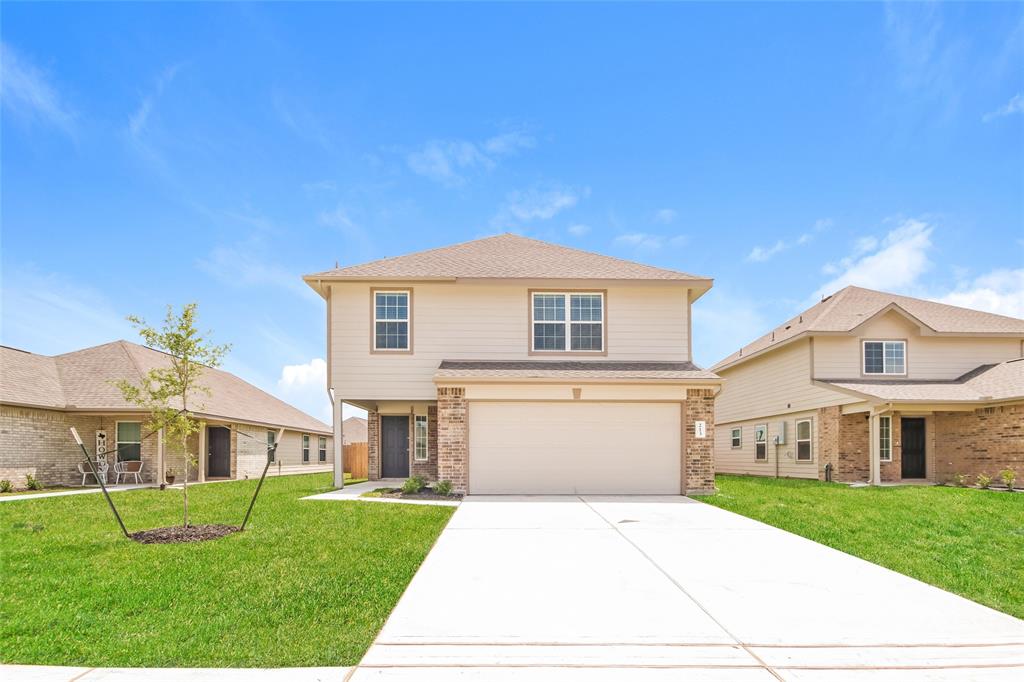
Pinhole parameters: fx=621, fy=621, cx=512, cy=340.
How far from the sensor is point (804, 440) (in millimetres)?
20859

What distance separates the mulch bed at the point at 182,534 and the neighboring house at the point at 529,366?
5.69 metres

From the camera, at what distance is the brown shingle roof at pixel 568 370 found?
46.8ft

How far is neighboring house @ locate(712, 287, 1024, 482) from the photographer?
1789 cm

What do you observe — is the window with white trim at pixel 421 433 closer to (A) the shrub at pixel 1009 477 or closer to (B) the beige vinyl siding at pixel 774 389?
(B) the beige vinyl siding at pixel 774 389

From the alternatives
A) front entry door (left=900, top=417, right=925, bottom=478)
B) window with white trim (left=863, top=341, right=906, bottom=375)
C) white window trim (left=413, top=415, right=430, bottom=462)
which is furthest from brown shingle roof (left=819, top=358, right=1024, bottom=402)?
white window trim (left=413, top=415, right=430, bottom=462)

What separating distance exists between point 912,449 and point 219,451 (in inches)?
930

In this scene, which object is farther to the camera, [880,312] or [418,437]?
[880,312]

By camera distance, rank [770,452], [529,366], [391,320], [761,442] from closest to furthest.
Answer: [529,366] → [391,320] → [770,452] → [761,442]

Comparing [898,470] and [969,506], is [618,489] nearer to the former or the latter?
[969,506]

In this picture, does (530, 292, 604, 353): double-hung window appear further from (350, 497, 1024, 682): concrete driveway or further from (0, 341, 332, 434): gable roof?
(0, 341, 332, 434): gable roof

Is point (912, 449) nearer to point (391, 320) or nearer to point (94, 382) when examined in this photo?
point (391, 320)

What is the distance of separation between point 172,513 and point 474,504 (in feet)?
18.1

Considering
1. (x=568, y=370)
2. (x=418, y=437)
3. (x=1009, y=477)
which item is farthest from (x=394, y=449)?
(x=1009, y=477)

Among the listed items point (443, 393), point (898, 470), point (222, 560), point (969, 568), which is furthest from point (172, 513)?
point (898, 470)
